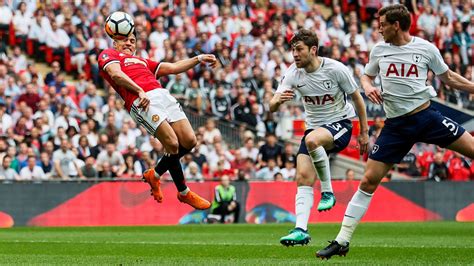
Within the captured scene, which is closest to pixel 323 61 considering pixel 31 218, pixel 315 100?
pixel 315 100

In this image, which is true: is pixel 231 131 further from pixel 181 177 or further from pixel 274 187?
pixel 181 177

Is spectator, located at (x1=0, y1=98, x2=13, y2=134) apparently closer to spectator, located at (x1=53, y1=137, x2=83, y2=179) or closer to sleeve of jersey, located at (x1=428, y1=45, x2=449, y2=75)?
spectator, located at (x1=53, y1=137, x2=83, y2=179)

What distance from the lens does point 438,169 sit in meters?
27.1

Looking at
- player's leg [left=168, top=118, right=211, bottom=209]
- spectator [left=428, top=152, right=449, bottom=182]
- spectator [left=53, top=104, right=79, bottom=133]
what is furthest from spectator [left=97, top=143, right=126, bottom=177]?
player's leg [left=168, top=118, right=211, bottom=209]

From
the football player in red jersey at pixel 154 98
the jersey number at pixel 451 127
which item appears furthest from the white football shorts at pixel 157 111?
the jersey number at pixel 451 127

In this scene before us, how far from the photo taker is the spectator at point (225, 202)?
2517cm

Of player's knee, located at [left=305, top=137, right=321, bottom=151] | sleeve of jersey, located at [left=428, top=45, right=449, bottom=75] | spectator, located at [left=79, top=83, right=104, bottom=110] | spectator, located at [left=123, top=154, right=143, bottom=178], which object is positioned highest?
sleeve of jersey, located at [left=428, top=45, right=449, bottom=75]

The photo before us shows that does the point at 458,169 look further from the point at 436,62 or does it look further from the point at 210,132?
the point at 436,62

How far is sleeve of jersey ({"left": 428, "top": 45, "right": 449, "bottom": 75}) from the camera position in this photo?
39.7 ft

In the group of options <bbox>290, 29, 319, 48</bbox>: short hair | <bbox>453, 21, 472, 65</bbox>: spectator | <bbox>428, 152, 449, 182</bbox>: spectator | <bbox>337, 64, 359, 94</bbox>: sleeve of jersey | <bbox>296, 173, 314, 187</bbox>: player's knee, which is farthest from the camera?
<bbox>453, 21, 472, 65</bbox>: spectator

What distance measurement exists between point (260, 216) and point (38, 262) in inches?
526

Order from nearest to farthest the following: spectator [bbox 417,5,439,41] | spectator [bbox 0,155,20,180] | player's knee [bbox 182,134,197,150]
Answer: player's knee [bbox 182,134,197,150] < spectator [bbox 0,155,20,180] < spectator [bbox 417,5,439,41]

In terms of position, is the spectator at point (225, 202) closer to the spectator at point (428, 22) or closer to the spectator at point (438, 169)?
the spectator at point (438, 169)

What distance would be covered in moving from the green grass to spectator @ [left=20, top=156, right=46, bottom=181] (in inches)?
71.1
